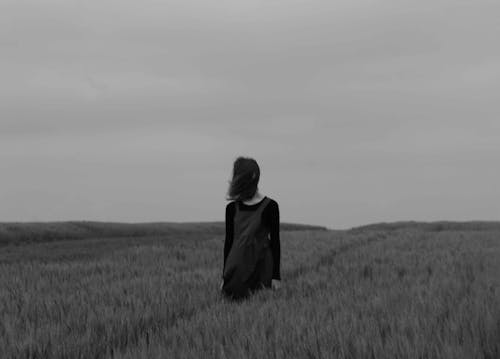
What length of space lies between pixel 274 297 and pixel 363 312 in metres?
1.30

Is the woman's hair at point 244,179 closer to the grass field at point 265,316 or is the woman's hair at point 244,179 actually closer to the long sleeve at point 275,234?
the long sleeve at point 275,234

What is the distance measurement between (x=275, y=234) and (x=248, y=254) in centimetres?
36

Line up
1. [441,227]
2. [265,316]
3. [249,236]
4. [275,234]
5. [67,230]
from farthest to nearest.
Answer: [441,227] < [67,230] < [275,234] < [249,236] < [265,316]

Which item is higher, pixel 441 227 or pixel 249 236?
pixel 249 236

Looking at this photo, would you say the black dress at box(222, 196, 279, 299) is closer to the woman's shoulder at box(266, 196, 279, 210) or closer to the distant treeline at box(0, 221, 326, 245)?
the woman's shoulder at box(266, 196, 279, 210)

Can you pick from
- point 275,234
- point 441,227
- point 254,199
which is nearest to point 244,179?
point 254,199

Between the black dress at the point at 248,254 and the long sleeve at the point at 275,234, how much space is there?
10 mm

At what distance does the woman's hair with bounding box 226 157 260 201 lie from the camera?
538 cm

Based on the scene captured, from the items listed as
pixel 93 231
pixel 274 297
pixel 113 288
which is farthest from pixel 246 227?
pixel 93 231

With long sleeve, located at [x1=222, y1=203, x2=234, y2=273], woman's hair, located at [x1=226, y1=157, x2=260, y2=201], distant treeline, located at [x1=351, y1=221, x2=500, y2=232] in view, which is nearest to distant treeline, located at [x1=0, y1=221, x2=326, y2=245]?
distant treeline, located at [x1=351, y1=221, x2=500, y2=232]

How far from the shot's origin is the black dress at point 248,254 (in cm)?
547

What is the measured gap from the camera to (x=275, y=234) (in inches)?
222

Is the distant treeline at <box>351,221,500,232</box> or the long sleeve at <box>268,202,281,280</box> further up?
the long sleeve at <box>268,202,281,280</box>

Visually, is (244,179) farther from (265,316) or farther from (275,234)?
(265,316)
